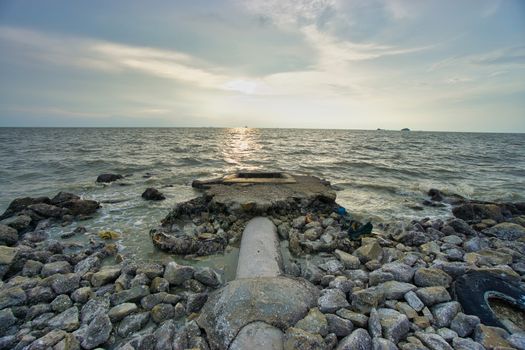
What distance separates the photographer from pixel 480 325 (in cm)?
330

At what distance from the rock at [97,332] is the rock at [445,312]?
4586mm

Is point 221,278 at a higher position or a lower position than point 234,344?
lower

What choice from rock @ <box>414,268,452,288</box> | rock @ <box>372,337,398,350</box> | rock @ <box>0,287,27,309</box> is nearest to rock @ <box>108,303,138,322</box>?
rock @ <box>0,287,27,309</box>

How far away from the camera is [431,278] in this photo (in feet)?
14.2

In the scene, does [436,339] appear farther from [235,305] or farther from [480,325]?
[235,305]

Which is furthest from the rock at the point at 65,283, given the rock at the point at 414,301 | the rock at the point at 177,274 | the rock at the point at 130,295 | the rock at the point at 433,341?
the rock at the point at 414,301

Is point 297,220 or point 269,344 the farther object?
point 297,220

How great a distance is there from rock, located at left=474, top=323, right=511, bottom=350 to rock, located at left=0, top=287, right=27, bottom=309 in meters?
6.68

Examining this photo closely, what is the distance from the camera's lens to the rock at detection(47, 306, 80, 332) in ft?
11.8

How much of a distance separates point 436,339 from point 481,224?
733cm

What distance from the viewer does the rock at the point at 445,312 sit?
11.4ft

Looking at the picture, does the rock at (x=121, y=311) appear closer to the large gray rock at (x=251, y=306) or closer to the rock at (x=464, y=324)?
the large gray rock at (x=251, y=306)

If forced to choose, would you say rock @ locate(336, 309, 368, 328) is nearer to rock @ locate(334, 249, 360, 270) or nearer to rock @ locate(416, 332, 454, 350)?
rock @ locate(416, 332, 454, 350)

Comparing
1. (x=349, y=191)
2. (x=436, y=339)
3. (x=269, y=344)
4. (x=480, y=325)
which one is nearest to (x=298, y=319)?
(x=269, y=344)
